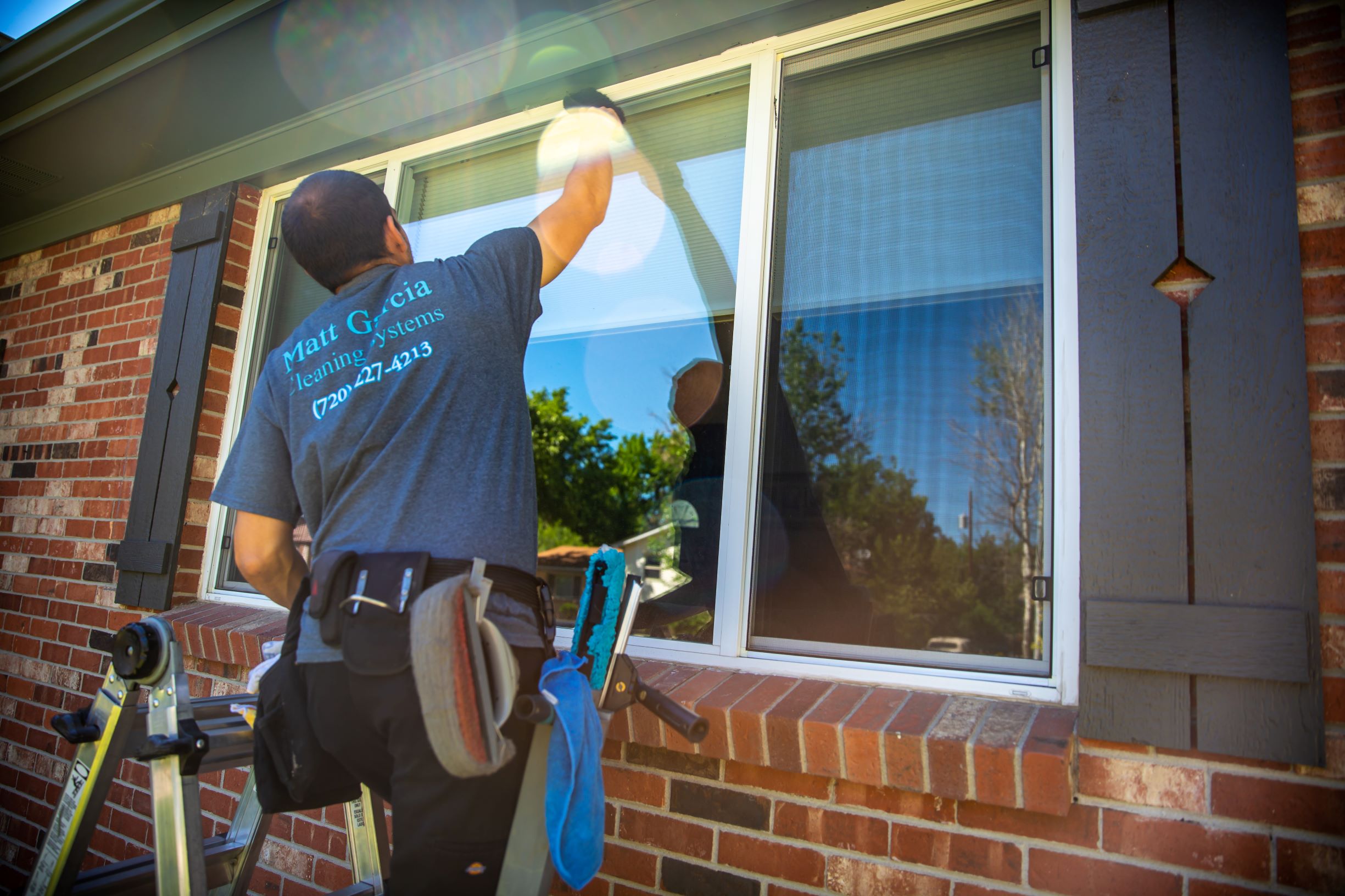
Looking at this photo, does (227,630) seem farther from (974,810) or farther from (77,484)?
(974,810)

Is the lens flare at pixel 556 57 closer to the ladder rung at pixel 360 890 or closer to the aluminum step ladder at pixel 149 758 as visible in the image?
the aluminum step ladder at pixel 149 758

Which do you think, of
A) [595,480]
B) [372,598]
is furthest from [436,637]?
[595,480]

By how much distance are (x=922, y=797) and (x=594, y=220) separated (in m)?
1.35

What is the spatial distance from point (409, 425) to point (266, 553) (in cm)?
48

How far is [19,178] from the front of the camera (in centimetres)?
338

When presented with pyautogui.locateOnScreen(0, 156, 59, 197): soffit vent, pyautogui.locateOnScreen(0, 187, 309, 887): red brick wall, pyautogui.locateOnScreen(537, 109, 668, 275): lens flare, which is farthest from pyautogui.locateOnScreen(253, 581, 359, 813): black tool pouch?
pyautogui.locateOnScreen(0, 156, 59, 197): soffit vent

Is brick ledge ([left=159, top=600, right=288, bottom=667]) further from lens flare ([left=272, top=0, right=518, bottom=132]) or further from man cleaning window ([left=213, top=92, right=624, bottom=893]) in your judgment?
lens flare ([left=272, top=0, right=518, bottom=132])

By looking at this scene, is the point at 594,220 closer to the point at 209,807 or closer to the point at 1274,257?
the point at 1274,257

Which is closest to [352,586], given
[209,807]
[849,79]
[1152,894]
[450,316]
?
[450,316]

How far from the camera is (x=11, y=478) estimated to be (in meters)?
3.47

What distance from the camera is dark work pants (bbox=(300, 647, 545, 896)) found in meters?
1.14

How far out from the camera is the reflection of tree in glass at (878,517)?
197 centimetres

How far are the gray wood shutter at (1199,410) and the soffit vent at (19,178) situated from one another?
395 cm

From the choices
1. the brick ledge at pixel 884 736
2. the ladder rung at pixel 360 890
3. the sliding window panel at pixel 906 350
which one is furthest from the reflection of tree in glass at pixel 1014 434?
the ladder rung at pixel 360 890
